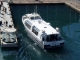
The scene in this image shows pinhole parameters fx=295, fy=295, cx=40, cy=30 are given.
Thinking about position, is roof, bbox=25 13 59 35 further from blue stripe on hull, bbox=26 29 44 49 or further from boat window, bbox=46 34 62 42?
blue stripe on hull, bbox=26 29 44 49

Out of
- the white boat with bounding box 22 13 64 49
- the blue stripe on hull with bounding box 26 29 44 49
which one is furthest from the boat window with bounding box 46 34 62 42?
the blue stripe on hull with bounding box 26 29 44 49

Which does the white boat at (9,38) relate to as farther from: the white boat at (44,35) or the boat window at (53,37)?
the boat window at (53,37)

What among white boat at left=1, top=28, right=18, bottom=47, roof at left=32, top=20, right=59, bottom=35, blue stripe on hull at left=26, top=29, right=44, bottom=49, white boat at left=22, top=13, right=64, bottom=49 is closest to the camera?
white boat at left=22, top=13, right=64, bottom=49

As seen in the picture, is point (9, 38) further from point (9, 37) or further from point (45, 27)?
point (45, 27)

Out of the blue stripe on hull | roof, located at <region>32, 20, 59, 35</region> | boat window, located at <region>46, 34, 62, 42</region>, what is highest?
roof, located at <region>32, 20, 59, 35</region>

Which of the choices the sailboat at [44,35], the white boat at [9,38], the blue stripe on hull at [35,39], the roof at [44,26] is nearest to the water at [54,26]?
the blue stripe on hull at [35,39]

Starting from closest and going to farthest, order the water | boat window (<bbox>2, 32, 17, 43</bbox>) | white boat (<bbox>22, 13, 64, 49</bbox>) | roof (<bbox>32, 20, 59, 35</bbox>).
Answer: the water
white boat (<bbox>22, 13, 64, 49</bbox>)
roof (<bbox>32, 20, 59, 35</bbox>)
boat window (<bbox>2, 32, 17, 43</bbox>)
